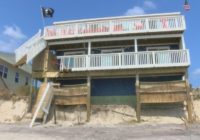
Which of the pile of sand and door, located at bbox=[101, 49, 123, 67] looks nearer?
door, located at bbox=[101, 49, 123, 67]

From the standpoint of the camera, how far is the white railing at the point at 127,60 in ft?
60.4

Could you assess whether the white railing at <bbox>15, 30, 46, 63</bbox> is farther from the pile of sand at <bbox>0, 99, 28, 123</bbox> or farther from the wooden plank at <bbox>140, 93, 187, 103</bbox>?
the wooden plank at <bbox>140, 93, 187, 103</bbox>

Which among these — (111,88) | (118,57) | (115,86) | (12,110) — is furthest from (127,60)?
(12,110)

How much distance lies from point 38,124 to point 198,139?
953cm

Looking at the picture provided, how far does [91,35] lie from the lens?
20.1m

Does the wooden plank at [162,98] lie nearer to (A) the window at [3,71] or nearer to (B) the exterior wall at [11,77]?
(A) the window at [3,71]

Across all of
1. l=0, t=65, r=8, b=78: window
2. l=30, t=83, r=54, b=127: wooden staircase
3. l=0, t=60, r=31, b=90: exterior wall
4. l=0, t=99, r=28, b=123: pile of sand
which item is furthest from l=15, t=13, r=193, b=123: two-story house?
l=0, t=60, r=31, b=90: exterior wall

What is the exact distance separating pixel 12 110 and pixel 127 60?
906 cm

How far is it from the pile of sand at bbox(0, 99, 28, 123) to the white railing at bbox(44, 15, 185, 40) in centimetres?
527

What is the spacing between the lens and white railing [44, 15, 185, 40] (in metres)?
19.2

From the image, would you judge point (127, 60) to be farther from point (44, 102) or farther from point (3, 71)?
point (3, 71)

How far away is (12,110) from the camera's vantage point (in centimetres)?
2067

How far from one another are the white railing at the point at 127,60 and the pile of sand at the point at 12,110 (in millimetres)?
4147

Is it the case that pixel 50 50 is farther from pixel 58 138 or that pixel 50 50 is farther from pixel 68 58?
pixel 58 138
